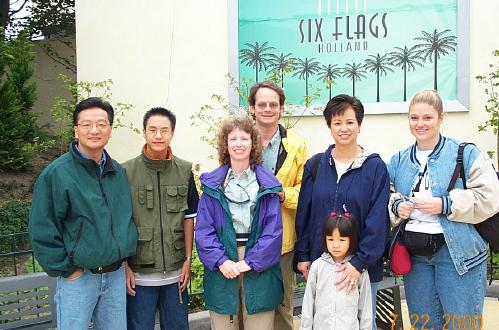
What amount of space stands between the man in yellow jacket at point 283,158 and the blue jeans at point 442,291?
0.82m

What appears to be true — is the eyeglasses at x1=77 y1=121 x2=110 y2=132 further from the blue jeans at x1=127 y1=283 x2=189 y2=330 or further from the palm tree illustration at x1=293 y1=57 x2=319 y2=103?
the palm tree illustration at x1=293 y1=57 x2=319 y2=103

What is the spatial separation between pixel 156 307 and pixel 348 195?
1.48 metres

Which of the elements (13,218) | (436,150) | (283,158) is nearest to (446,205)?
(436,150)

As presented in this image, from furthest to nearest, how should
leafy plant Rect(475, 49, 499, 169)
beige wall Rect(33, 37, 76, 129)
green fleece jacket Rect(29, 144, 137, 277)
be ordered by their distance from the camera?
beige wall Rect(33, 37, 76, 129) < leafy plant Rect(475, 49, 499, 169) < green fleece jacket Rect(29, 144, 137, 277)

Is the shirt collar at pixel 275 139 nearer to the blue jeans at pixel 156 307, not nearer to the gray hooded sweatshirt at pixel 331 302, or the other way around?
the gray hooded sweatshirt at pixel 331 302

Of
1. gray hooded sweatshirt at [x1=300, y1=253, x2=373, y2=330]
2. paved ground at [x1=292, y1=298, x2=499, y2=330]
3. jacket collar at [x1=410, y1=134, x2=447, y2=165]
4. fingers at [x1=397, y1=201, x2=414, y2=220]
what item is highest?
jacket collar at [x1=410, y1=134, x2=447, y2=165]

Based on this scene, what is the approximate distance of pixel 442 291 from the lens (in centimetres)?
298

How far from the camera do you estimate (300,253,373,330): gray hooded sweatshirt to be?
9.69ft

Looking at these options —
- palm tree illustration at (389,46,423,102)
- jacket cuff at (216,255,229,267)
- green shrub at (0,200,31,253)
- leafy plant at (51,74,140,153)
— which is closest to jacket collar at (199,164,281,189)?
jacket cuff at (216,255,229,267)

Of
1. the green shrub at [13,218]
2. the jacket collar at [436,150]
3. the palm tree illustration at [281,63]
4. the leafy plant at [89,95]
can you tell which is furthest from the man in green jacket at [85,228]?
the green shrub at [13,218]

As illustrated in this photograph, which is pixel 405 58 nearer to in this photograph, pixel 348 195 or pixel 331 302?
pixel 348 195

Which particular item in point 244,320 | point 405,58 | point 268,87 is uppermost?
point 405,58

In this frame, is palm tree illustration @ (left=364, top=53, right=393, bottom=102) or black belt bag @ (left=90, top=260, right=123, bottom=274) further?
palm tree illustration @ (left=364, top=53, right=393, bottom=102)

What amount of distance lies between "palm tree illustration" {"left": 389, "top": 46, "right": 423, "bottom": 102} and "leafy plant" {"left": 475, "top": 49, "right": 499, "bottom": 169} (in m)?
0.85
